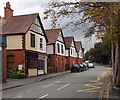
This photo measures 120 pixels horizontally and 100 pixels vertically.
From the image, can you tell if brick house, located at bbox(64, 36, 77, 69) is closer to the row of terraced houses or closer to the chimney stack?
the row of terraced houses

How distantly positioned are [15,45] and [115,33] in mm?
18253

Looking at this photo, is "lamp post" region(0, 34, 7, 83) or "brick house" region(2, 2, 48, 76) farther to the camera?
"brick house" region(2, 2, 48, 76)

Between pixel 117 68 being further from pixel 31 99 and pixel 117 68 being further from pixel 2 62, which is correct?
pixel 2 62

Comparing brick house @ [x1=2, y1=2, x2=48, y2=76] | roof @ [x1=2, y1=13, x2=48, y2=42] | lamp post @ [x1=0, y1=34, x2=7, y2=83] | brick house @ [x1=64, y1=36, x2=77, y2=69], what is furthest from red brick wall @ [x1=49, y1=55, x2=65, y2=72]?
lamp post @ [x1=0, y1=34, x2=7, y2=83]

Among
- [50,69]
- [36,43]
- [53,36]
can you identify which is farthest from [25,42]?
[53,36]

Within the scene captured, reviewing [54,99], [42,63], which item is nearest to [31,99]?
[54,99]

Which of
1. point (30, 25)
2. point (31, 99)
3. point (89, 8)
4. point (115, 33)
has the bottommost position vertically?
point (31, 99)

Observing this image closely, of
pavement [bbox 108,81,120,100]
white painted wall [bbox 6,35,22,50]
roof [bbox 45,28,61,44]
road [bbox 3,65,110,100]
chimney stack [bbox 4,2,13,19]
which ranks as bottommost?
road [bbox 3,65,110,100]

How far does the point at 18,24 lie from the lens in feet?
94.3

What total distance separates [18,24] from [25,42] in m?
3.62

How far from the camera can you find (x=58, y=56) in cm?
4066

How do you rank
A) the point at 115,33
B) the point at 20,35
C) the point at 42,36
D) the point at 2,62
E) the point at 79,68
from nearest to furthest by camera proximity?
the point at 115,33 → the point at 2,62 → the point at 20,35 → the point at 42,36 → the point at 79,68

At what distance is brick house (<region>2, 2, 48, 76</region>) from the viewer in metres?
26.4

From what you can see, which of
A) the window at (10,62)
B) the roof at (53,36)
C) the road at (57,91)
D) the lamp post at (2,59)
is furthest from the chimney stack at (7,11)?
the road at (57,91)
